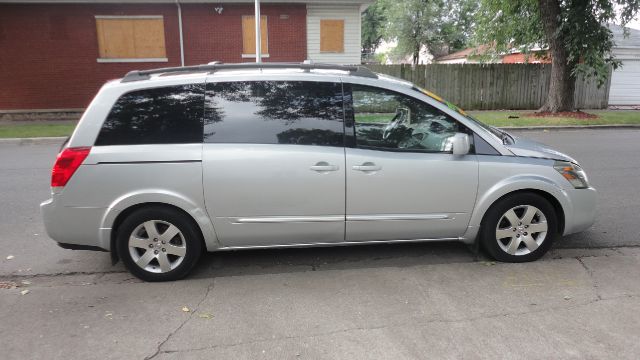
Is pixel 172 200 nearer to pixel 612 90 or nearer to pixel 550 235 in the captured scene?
pixel 550 235

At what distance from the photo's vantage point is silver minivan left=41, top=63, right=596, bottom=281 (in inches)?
158

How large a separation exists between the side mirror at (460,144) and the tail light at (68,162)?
3031 mm

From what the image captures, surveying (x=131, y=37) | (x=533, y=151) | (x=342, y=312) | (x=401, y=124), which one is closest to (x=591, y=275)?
(x=533, y=151)

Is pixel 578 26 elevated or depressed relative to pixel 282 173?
elevated

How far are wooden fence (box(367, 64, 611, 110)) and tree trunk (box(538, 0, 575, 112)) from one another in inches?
129

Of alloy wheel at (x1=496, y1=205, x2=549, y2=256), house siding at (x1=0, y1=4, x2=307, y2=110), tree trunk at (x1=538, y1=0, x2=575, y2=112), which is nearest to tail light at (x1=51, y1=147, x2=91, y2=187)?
alloy wheel at (x1=496, y1=205, x2=549, y2=256)

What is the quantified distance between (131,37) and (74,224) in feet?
53.7

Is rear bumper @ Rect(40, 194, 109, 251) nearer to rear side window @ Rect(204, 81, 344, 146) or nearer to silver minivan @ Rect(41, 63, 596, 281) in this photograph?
silver minivan @ Rect(41, 63, 596, 281)

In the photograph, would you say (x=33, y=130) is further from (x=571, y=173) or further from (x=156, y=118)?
(x=571, y=173)

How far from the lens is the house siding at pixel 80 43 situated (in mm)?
17953

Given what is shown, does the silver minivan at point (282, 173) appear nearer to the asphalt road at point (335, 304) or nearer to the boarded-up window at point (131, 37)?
the asphalt road at point (335, 304)

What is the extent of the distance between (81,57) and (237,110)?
17010 mm

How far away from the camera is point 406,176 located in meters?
4.19

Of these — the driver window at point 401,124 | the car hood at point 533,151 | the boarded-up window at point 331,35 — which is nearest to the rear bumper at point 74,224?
the driver window at point 401,124
